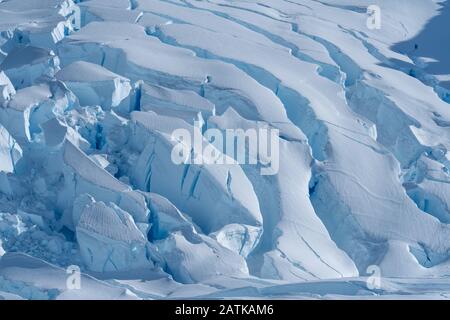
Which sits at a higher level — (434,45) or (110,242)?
(434,45)

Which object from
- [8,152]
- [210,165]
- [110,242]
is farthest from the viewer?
[8,152]

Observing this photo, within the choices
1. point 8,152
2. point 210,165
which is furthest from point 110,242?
point 8,152

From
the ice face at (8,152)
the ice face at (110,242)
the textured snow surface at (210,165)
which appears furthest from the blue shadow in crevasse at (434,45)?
the ice face at (8,152)

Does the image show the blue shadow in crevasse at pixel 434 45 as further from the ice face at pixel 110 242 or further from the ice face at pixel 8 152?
the ice face at pixel 8 152

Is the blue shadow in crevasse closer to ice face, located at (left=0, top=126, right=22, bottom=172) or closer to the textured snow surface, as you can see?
the textured snow surface

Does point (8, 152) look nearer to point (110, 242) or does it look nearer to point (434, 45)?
point (110, 242)
